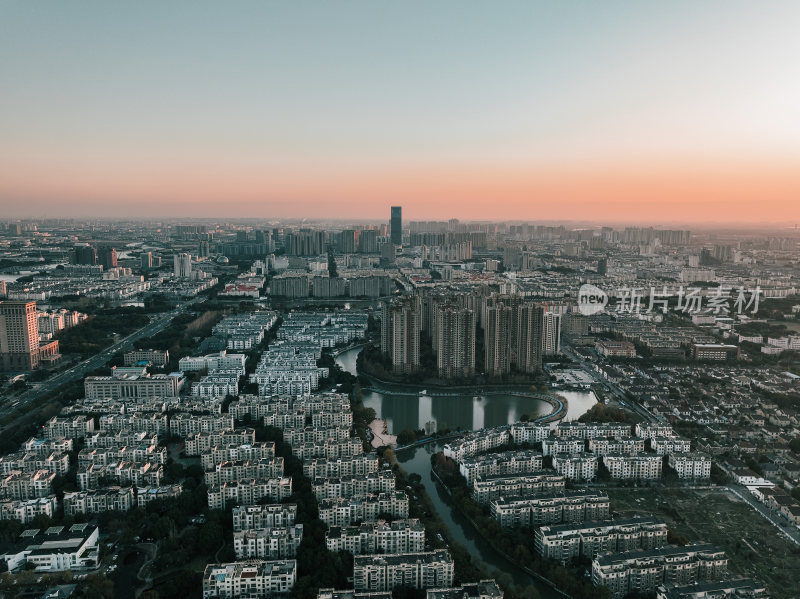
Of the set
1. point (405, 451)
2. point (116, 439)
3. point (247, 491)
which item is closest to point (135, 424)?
point (116, 439)

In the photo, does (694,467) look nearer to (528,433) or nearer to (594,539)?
(528,433)

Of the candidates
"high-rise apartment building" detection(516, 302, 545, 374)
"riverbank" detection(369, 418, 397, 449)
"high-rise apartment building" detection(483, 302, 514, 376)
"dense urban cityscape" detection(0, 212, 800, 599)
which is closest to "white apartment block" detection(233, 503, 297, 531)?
"dense urban cityscape" detection(0, 212, 800, 599)

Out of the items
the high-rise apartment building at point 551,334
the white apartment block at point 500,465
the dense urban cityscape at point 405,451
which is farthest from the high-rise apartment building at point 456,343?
the white apartment block at point 500,465

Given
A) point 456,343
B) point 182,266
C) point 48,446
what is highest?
point 182,266

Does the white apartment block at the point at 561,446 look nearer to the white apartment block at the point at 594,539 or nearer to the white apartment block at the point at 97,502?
the white apartment block at the point at 594,539

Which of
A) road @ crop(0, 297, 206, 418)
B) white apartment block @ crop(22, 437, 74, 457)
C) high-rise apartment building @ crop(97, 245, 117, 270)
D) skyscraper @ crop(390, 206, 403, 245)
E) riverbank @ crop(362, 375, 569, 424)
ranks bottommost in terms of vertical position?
riverbank @ crop(362, 375, 569, 424)

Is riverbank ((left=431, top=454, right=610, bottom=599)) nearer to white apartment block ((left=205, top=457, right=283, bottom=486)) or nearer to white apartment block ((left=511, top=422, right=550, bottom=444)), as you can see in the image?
white apartment block ((left=511, top=422, right=550, bottom=444))
